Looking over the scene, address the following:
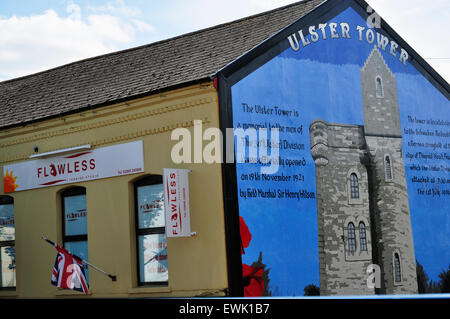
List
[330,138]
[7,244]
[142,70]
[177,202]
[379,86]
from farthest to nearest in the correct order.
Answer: [379,86]
[7,244]
[142,70]
[330,138]
[177,202]

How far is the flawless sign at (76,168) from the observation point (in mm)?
14016

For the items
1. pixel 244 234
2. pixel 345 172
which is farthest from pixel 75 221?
pixel 345 172

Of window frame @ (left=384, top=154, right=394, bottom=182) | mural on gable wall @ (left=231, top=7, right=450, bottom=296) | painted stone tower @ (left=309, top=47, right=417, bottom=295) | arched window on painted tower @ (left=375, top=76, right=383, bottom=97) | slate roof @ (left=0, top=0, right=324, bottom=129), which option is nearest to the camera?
mural on gable wall @ (left=231, top=7, right=450, bottom=296)

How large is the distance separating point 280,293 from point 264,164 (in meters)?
2.57

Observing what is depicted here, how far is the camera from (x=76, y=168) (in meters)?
14.9

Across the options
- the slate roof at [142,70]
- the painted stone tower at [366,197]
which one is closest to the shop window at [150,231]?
the slate roof at [142,70]

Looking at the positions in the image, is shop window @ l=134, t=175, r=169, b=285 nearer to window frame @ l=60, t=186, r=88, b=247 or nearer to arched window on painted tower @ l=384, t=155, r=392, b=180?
window frame @ l=60, t=186, r=88, b=247

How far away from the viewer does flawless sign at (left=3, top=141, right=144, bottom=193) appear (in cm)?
1402

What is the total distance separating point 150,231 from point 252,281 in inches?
97.3

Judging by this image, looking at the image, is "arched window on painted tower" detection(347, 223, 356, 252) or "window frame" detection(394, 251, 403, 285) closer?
"arched window on painted tower" detection(347, 223, 356, 252)

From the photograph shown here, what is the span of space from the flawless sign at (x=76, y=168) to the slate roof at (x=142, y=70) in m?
1.01

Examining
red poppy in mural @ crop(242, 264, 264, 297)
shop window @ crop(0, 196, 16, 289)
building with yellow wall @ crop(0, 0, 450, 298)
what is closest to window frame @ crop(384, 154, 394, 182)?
building with yellow wall @ crop(0, 0, 450, 298)

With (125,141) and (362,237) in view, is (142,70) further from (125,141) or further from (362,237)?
(362,237)

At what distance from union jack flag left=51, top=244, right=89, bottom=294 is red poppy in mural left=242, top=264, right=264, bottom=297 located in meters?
3.42
